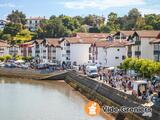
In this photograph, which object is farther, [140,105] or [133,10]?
[133,10]

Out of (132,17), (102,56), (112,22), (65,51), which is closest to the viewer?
(102,56)

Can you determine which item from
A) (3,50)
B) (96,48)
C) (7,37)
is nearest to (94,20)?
(7,37)

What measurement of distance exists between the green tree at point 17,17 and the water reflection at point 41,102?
95823 mm

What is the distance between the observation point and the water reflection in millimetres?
40875

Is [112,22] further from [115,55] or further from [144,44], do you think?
[144,44]

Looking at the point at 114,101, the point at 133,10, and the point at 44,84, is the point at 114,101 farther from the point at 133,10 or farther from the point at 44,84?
the point at 133,10

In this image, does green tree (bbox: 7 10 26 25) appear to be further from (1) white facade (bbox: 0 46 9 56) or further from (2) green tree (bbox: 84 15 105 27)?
(1) white facade (bbox: 0 46 9 56)

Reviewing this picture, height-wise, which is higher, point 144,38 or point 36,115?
point 144,38

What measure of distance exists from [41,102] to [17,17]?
122 metres

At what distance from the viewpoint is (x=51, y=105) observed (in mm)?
48281

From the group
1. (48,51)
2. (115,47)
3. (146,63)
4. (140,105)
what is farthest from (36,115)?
(48,51)

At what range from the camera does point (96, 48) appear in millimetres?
82438

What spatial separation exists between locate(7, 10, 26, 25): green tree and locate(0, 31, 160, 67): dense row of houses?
46109mm

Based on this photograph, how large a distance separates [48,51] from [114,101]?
203ft
